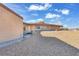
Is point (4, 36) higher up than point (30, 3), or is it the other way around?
point (30, 3)

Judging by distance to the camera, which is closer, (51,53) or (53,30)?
(51,53)

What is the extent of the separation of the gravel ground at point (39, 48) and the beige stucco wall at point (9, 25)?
0.25m

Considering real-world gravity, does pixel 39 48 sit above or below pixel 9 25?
below

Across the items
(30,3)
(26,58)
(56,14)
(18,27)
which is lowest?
(26,58)

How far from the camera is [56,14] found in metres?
4.43

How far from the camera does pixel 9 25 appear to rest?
14.5ft

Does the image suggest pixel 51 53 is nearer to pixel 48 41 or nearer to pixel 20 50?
pixel 48 41

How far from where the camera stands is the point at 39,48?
4.35 meters

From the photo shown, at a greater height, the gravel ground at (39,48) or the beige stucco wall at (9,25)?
the beige stucco wall at (9,25)

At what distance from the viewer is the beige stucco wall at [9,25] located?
421cm

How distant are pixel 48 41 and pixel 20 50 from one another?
2.46ft

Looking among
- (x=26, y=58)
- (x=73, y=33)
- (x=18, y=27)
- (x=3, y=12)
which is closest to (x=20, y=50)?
(x=26, y=58)

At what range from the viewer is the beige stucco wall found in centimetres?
421

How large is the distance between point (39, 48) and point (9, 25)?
36.9 inches
